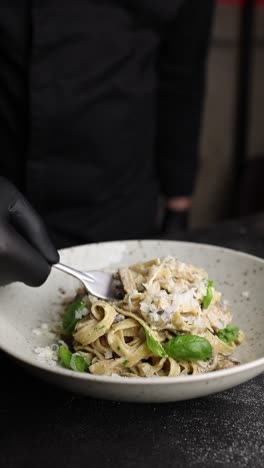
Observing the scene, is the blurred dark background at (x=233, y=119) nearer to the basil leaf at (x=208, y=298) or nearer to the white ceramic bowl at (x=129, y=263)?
the white ceramic bowl at (x=129, y=263)

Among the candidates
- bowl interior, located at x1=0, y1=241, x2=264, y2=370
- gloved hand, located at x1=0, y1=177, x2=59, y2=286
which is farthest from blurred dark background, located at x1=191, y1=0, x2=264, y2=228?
gloved hand, located at x1=0, y1=177, x2=59, y2=286

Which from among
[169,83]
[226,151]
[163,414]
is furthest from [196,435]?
[226,151]

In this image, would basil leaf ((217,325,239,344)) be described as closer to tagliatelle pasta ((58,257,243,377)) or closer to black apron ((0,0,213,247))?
tagliatelle pasta ((58,257,243,377))

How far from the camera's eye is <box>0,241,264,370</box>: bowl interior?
4.17 ft

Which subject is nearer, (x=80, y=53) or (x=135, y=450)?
(x=135, y=450)

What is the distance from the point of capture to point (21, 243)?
1.16m

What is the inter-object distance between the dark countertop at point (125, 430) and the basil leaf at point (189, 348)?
88 millimetres

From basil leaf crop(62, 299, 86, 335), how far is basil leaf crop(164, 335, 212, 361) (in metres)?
0.22

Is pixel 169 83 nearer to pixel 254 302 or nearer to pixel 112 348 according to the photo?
pixel 254 302

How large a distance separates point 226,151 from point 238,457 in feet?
11.9

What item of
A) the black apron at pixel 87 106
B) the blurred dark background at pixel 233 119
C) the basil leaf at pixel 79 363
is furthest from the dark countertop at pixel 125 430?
the blurred dark background at pixel 233 119

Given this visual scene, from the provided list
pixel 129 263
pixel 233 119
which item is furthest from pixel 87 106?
pixel 233 119

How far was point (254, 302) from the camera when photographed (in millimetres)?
1402

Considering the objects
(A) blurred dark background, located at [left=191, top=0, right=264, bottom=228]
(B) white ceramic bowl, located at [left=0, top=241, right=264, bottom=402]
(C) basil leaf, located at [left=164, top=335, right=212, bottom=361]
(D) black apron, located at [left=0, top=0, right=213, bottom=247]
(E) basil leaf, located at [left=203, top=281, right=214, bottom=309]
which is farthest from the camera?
(A) blurred dark background, located at [left=191, top=0, right=264, bottom=228]
